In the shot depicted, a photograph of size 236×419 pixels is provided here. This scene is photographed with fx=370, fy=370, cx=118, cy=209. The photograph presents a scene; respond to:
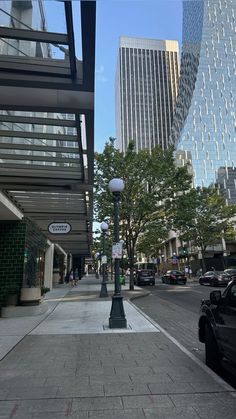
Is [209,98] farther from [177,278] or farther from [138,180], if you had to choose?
[138,180]

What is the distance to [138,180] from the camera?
2484 cm

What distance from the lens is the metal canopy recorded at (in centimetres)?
574

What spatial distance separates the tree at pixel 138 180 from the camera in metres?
24.6

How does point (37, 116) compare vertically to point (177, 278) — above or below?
above

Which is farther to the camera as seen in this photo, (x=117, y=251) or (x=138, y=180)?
(x=138, y=180)

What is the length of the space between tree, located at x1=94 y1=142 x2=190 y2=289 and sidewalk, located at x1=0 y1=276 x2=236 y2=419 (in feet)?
52.1

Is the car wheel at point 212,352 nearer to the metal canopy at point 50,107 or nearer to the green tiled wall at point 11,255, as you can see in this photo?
the metal canopy at point 50,107

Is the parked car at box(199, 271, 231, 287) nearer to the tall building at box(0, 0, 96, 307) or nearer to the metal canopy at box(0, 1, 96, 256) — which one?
the tall building at box(0, 0, 96, 307)

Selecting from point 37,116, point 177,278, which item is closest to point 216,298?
point 37,116

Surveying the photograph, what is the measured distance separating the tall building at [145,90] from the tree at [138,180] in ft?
155

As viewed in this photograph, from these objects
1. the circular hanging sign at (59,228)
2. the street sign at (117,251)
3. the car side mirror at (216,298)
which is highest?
the circular hanging sign at (59,228)

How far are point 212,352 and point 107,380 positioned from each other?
187 cm

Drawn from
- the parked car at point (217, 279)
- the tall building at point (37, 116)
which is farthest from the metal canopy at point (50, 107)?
the parked car at point (217, 279)

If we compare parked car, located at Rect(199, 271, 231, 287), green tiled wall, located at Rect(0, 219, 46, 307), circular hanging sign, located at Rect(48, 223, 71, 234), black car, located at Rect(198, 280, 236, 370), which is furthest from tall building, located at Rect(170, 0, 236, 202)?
black car, located at Rect(198, 280, 236, 370)
